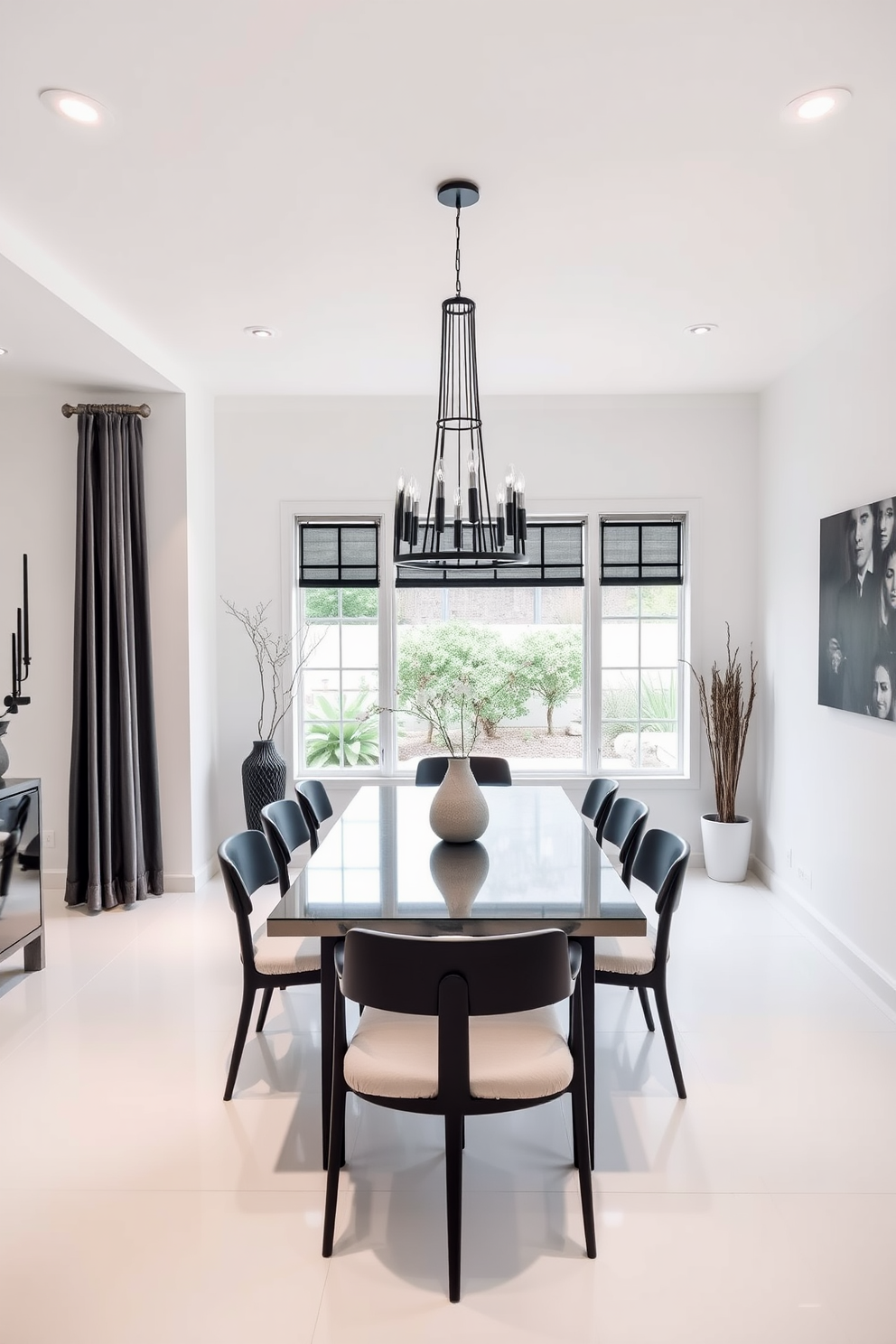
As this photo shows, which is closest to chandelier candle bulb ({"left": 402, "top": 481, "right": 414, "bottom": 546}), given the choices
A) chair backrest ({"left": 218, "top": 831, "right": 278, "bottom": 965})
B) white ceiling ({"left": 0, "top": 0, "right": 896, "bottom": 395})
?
white ceiling ({"left": 0, "top": 0, "right": 896, "bottom": 395})

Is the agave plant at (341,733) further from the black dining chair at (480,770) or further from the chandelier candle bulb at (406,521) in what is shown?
the chandelier candle bulb at (406,521)

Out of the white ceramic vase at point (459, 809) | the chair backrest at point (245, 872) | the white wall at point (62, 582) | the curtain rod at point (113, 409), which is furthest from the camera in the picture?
the white wall at point (62, 582)

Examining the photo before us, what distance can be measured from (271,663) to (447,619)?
1.19 metres

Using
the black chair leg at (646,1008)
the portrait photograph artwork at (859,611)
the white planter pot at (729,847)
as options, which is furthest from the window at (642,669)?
the black chair leg at (646,1008)

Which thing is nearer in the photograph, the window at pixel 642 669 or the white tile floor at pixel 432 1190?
the white tile floor at pixel 432 1190

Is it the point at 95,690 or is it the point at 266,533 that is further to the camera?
the point at 266,533

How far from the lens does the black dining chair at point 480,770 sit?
177 inches

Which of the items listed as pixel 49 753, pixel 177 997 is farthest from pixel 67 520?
pixel 177 997

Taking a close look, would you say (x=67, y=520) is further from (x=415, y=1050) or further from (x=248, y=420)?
(x=415, y=1050)

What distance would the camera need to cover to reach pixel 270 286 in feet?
11.6

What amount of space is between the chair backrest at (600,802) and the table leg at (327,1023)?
141 cm

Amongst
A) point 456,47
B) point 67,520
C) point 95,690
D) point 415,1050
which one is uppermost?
point 456,47

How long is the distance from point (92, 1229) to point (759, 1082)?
204 centimetres

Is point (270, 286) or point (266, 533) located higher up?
point (270, 286)
